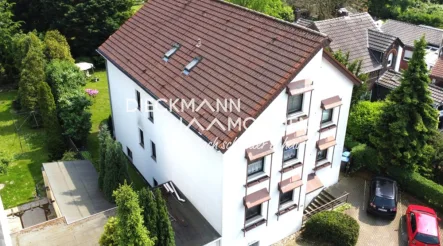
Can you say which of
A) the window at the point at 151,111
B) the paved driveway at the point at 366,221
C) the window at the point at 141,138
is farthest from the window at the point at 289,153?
the window at the point at 141,138

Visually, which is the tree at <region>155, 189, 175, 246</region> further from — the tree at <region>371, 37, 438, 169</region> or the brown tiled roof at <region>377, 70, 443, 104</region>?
the brown tiled roof at <region>377, 70, 443, 104</region>

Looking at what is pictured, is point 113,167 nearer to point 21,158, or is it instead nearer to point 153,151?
point 153,151

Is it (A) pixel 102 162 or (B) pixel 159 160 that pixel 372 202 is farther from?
(A) pixel 102 162

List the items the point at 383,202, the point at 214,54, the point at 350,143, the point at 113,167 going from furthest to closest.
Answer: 1. the point at 350,143
2. the point at 383,202
3. the point at 113,167
4. the point at 214,54

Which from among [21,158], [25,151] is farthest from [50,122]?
[25,151]

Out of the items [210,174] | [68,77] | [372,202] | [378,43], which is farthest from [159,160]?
[378,43]
